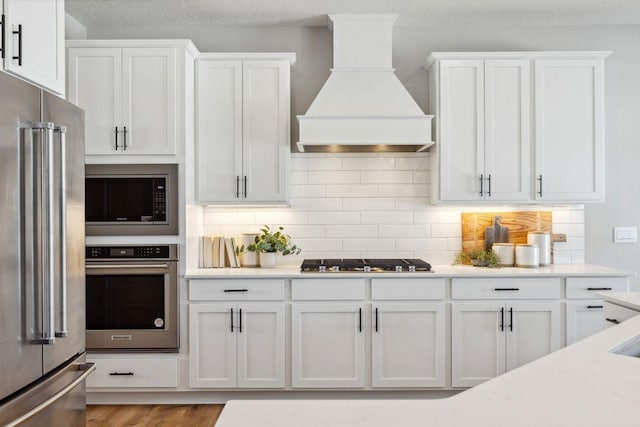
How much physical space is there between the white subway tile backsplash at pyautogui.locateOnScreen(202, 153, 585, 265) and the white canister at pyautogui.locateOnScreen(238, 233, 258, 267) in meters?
0.24

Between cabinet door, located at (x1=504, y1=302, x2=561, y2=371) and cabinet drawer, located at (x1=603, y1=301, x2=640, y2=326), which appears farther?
cabinet door, located at (x1=504, y1=302, x2=561, y2=371)

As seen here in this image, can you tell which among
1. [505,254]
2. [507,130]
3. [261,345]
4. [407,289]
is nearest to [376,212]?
[407,289]

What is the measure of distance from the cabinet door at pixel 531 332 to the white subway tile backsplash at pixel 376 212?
2.28ft

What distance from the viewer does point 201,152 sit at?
11.6 ft

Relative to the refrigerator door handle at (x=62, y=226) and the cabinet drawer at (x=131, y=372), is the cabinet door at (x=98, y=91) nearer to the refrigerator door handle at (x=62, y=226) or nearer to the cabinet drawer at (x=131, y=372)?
the cabinet drawer at (x=131, y=372)

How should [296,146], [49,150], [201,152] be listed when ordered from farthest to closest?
[296,146]
[201,152]
[49,150]

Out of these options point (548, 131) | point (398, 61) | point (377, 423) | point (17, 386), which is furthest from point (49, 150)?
point (548, 131)

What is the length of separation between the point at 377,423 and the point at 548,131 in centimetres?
313

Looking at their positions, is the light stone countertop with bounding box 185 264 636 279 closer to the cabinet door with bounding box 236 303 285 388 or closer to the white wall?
the cabinet door with bounding box 236 303 285 388

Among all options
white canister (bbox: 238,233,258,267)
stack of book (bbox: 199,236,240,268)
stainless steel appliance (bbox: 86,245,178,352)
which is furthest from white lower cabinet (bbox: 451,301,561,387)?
stainless steel appliance (bbox: 86,245,178,352)

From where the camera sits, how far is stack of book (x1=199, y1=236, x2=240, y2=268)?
11.9 ft

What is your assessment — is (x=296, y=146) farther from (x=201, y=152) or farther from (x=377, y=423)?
(x=377, y=423)

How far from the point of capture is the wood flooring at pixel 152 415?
10.2 feet

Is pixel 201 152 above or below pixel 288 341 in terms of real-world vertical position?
above
